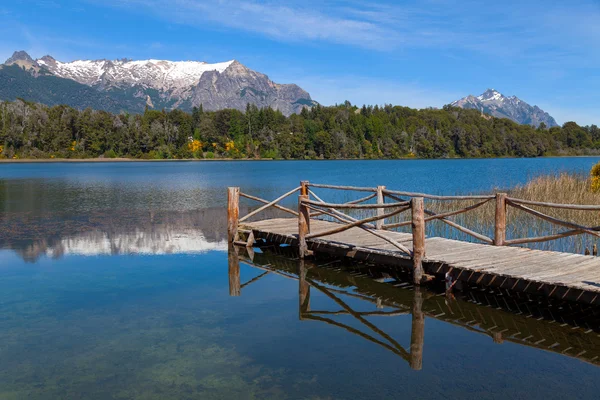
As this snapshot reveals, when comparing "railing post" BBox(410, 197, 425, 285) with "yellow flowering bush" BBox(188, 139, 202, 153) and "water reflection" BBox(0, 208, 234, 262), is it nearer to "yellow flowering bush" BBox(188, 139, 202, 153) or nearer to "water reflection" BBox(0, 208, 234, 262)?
"water reflection" BBox(0, 208, 234, 262)

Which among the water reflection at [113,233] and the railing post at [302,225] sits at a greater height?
the railing post at [302,225]

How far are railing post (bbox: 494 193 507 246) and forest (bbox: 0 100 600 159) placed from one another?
139 metres

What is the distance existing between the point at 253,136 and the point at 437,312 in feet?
504

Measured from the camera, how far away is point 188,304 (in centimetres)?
1093

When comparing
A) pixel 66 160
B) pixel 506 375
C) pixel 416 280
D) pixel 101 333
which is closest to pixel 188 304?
pixel 101 333

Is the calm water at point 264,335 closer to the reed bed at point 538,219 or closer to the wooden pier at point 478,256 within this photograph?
the wooden pier at point 478,256

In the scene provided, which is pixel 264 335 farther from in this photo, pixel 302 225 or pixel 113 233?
pixel 113 233

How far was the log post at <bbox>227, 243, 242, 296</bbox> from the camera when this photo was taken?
12188 millimetres

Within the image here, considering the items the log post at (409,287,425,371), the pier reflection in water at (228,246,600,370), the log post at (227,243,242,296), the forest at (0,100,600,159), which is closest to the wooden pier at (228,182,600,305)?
the pier reflection in water at (228,246,600,370)

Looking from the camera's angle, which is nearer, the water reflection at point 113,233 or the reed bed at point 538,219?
the reed bed at point 538,219

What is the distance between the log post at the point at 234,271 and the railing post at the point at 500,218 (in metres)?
6.37

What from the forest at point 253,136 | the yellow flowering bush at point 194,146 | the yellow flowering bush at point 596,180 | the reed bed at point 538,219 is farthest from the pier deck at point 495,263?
the yellow flowering bush at point 194,146

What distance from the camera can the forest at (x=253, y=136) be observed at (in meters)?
138

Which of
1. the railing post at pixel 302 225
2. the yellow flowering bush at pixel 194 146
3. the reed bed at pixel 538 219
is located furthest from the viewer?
the yellow flowering bush at pixel 194 146
